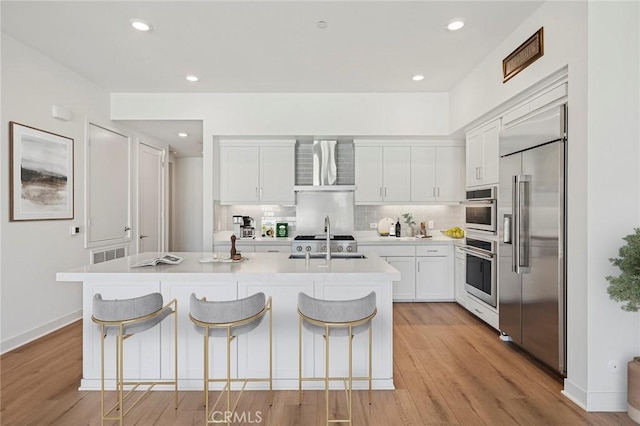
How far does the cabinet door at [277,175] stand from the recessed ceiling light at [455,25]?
103 inches

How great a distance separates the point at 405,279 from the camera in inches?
185

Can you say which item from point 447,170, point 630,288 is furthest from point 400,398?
point 447,170

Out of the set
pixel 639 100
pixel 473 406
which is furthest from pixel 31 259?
pixel 639 100

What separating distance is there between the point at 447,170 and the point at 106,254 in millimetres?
4903

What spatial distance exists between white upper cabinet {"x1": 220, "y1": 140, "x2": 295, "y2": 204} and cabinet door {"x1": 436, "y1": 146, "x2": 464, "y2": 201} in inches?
85.2

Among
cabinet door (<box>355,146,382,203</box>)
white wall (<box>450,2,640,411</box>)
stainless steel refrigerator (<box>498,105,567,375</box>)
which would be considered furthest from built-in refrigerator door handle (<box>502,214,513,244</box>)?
cabinet door (<box>355,146,382,203</box>)

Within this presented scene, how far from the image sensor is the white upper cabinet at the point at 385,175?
16.0 feet

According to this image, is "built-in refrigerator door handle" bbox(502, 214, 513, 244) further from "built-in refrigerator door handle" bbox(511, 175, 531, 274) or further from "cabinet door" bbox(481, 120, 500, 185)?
"cabinet door" bbox(481, 120, 500, 185)

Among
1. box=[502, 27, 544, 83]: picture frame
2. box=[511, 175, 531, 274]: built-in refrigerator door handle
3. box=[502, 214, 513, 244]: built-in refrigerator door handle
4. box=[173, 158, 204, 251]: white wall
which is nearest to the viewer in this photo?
box=[502, 27, 544, 83]: picture frame

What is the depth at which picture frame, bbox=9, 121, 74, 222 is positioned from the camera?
3.09 meters

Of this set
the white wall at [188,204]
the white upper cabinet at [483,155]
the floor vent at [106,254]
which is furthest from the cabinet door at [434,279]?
the white wall at [188,204]

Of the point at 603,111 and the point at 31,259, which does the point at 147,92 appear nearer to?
the point at 31,259

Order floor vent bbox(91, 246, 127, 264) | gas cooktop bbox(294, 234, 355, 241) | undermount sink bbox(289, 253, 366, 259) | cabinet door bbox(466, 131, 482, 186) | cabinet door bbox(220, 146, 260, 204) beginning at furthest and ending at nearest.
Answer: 1. cabinet door bbox(220, 146, 260, 204)
2. gas cooktop bbox(294, 234, 355, 241)
3. floor vent bbox(91, 246, 127, 264)
4. cabinet door bbox(466, 131, 482, 186)
5. undermount sink bbox(289, 253, 366, 259)

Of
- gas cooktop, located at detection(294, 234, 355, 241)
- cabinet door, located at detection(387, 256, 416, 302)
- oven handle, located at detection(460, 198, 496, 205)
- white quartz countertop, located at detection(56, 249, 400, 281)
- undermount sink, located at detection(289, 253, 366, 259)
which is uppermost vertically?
oven handle, located at detection(460, 198, 496, 205)
